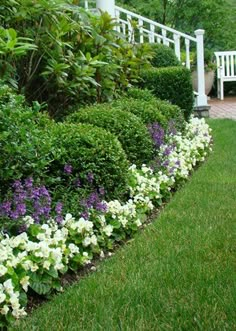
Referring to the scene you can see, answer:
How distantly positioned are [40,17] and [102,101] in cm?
110

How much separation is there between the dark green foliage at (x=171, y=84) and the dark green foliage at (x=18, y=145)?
393 centimetres

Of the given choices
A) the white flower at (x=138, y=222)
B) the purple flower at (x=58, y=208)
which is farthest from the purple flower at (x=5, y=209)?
the white flower at (x=138, y=222)

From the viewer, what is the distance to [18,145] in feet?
9.27

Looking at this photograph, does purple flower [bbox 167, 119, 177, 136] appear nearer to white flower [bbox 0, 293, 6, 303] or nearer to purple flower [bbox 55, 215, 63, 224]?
purple flower [bbox 55, 215, 63, 224]

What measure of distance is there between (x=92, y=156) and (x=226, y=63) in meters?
10.1

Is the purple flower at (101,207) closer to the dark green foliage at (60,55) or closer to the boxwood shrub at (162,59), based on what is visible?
the dark green foliage at (60,55)

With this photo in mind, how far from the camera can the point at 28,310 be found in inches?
94.8

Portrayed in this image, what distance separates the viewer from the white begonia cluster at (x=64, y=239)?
2305 millimetres

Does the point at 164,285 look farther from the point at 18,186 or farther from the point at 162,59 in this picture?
the point at 162,59

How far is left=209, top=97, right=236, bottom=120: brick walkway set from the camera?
9.44 metres

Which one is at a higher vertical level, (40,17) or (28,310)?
(40,17)

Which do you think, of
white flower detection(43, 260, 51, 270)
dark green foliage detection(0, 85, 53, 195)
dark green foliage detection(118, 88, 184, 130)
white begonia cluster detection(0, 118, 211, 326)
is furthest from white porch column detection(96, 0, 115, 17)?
white flower detection(43, 260, 51, 270)

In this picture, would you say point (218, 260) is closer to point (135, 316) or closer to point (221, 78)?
point (135, 316)

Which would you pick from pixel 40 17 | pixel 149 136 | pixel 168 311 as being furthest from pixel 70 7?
pixel 168 311
